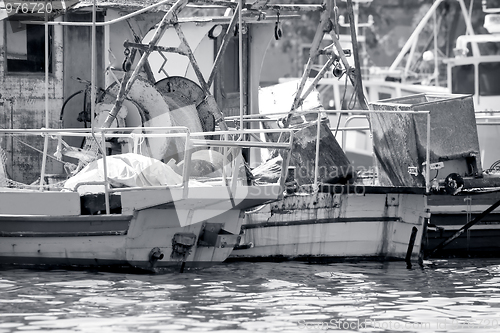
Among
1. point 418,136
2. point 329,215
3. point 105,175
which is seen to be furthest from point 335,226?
point 105,175

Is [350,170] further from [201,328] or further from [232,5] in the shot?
[201,328]

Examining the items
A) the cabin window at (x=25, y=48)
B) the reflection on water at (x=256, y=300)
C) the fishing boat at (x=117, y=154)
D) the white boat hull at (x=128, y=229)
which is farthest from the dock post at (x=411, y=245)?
the cabin window at (x=25, y=48)

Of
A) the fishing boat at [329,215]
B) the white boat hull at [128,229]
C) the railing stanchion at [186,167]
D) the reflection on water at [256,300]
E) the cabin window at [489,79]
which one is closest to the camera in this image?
the reflection on water at [256,300]

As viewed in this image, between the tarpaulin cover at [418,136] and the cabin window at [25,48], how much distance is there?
14.5ft

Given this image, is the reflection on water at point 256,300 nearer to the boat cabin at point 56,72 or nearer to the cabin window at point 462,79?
the boat cabin at point 56,72

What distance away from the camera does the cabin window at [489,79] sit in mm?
21594

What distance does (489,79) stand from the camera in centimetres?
2172

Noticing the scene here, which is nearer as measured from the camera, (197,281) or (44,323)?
(44,323)

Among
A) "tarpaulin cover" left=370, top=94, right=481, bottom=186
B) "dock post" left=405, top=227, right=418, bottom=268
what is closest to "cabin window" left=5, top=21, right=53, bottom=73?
"tarpaulin cover" left=370, top=94, right=481, bottom=186

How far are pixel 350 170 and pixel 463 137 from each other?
5.30 feet

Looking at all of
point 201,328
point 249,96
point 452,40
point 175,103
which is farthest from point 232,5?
point 452,40

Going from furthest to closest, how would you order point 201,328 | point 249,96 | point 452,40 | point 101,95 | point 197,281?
point 452,40 → point 249,96 → point 101,95 → point 197,281 → point 201,328

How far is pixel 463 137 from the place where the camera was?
42.3ft

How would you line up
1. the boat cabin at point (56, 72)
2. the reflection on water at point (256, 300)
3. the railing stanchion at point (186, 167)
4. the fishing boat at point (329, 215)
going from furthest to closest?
the boat cabin at point (56, 72) → the fishing boat at point (329, 215) → the railing stanchion at point (186, 167) → the reflection on water at point (256, 300)
